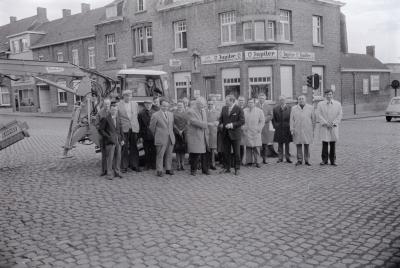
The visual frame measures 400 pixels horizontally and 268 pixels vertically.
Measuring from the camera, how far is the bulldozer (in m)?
11.4

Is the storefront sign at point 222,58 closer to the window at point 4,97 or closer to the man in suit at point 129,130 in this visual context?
the man in suit at point 129,130

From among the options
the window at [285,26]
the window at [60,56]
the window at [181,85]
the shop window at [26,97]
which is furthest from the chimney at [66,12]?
the window at [285,26]

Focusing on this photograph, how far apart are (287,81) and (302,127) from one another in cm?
1621

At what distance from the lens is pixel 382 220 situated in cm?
614

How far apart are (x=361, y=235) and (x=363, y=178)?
3.81 meters

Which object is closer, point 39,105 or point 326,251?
point 326,251

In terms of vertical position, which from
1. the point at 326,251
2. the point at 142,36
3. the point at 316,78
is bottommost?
the point at 326,251

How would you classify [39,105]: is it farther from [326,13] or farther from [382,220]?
[382,220]

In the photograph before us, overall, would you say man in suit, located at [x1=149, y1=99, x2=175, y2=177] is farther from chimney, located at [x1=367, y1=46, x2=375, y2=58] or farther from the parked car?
chimney, located at [x1=367, y1=46, x2=375, y2=58]

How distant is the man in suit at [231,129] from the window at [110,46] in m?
25.8

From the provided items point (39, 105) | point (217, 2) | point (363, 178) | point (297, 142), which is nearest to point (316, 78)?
point (217, 2)

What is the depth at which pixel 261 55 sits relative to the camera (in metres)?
25.7

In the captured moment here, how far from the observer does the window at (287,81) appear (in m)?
26.4

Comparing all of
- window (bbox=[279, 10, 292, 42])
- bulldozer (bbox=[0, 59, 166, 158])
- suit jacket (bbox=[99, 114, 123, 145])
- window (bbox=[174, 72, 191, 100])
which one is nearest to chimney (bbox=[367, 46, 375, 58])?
window (bbox=[279, 10, 292, 42])
